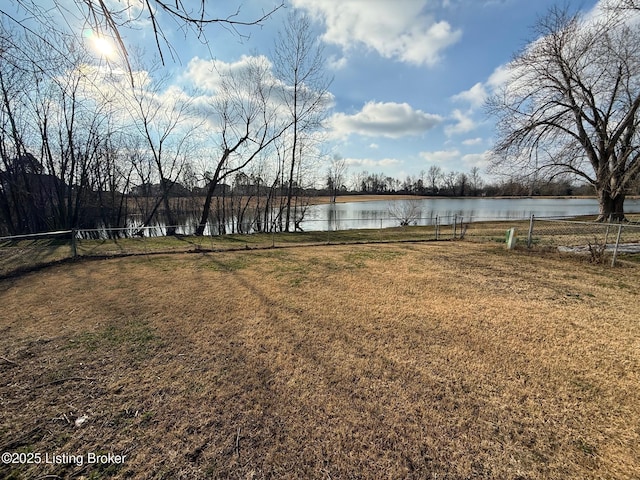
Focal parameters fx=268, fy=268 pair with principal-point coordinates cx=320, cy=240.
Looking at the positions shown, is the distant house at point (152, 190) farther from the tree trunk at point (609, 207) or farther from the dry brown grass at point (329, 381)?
the tree trunk at point (609, 207)

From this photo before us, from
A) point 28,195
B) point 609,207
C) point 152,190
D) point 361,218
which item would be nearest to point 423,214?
point 361,218

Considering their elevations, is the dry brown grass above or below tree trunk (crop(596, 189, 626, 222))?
below

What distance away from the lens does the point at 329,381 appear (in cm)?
271

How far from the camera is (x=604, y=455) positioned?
6.18 ft

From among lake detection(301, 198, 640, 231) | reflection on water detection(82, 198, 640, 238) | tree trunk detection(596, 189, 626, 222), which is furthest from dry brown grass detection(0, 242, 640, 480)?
tree trunk detection(596, 189, 626, 222)

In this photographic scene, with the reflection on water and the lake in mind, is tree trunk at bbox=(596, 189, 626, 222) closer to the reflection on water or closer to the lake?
the lake

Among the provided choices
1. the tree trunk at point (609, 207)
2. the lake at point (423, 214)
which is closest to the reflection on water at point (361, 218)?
the lake at point (423, 214)

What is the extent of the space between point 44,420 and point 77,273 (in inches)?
249

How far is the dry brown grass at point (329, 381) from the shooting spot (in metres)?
1.89

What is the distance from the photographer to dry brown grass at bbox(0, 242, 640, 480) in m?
1.89

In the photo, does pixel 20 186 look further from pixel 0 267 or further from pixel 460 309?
pixel 460 309

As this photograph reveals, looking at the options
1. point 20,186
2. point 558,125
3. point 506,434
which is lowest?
point 506,434

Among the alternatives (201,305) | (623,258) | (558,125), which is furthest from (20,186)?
(558,125)

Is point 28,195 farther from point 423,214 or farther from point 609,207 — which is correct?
point 609,207
